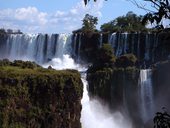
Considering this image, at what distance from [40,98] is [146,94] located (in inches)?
459

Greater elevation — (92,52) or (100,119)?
(92,52)

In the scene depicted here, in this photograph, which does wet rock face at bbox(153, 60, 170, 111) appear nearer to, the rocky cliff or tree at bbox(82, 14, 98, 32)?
the rocky cliff

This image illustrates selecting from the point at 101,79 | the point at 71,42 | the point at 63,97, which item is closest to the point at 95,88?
the point at 101,79

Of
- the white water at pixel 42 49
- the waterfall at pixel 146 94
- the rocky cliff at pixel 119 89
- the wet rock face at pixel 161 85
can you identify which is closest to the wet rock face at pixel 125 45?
the white water at pixel 42 49

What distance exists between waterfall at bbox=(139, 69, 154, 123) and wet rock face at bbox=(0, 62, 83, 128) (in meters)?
9.19

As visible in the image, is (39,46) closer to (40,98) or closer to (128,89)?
(128,89)

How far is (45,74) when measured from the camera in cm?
3247

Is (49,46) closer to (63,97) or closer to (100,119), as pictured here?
(100,119)

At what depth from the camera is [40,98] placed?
31953mm

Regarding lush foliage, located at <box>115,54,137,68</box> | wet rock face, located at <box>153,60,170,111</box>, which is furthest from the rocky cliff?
lush foliage, located at <box>115,54,137,68</box>

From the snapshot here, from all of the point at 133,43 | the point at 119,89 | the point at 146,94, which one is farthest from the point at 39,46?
the point at 146,94

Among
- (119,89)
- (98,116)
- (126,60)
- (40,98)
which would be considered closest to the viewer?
(40,98)

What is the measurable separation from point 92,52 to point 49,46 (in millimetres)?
4457

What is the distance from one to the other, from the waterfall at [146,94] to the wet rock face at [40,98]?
362 inches
